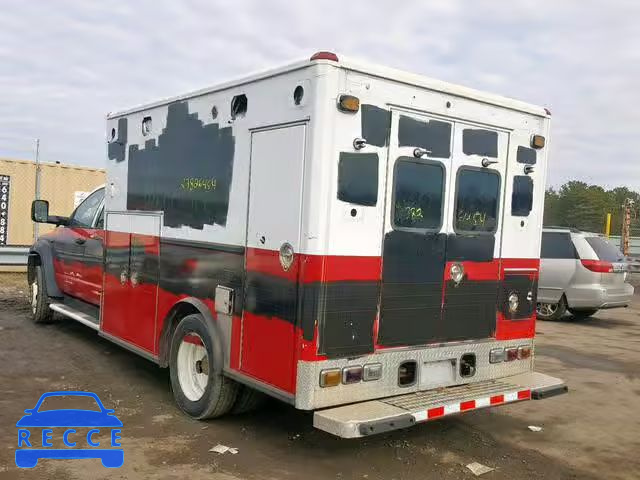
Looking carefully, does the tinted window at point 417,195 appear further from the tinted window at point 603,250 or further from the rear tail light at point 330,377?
the tinted window at point 603,250

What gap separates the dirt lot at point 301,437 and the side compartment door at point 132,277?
0.56 metres

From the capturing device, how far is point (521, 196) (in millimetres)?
5371

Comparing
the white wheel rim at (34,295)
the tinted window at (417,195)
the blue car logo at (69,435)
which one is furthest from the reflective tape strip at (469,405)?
the white wheel rim at (34,295)

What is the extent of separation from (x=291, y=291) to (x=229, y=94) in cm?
167

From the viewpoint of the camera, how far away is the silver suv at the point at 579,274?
11547 millimetres

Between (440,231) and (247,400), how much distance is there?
2.05m

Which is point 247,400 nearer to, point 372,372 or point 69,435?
point 372,372

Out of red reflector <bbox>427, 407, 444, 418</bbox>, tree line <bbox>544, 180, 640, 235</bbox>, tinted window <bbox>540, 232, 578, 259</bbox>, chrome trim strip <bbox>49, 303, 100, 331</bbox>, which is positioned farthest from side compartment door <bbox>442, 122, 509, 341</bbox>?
tree line <bbox>544, 180, 640, 235</bbox>

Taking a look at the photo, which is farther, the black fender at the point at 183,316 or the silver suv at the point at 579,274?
the silver suv at the point at 579,274

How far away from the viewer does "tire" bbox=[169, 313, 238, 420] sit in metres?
4.95

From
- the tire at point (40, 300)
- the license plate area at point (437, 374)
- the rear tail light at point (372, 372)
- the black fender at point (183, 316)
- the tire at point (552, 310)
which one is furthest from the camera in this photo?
the tire at point (552, 310)

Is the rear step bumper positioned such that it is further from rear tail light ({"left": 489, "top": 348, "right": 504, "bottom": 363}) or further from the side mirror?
the side mirror

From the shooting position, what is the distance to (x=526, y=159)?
5.38m

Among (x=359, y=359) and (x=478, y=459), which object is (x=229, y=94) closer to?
(x=359, y=359)
